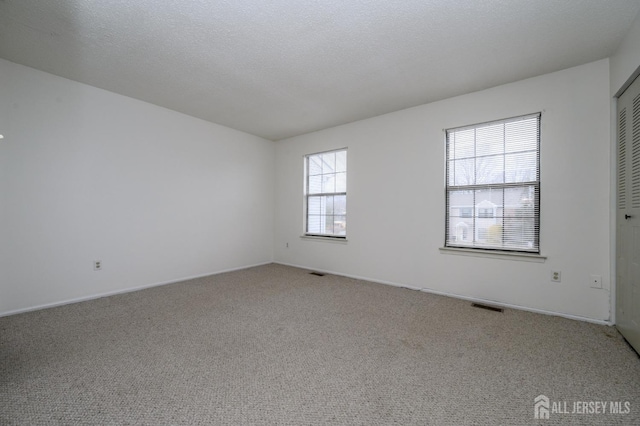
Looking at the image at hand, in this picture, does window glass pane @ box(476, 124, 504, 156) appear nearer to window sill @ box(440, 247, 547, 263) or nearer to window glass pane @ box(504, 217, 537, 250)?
window glass pane @ box(504, 217, 537, 250)

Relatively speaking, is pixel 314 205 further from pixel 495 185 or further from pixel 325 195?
pixel 495 185

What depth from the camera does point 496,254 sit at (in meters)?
3.13

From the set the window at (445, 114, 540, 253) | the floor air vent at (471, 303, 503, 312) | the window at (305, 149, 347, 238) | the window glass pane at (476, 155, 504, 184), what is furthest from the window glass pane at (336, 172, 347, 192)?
the floor air vent at (471, 303, 503, 312)

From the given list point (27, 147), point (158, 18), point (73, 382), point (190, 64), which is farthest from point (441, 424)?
point (27, 147)

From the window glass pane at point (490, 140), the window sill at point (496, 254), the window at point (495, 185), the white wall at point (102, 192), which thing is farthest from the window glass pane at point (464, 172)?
the white wall at point (102, 192)

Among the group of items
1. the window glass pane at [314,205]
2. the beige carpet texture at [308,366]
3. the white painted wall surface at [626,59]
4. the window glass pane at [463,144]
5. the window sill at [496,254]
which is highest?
the white painted wall surface at [626,59]

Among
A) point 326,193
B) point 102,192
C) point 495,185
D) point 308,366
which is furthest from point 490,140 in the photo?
point 102,192

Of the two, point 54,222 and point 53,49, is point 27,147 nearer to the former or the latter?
point 54,222

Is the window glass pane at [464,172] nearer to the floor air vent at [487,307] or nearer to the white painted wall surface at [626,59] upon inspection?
the white painted wall surface at [626,59]

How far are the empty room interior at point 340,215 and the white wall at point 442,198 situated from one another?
21 mm

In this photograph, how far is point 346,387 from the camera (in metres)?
1.62

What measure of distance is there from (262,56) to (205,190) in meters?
2.58

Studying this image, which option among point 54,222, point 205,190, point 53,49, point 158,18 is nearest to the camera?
point 158,18

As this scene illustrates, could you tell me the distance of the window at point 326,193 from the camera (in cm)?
467
